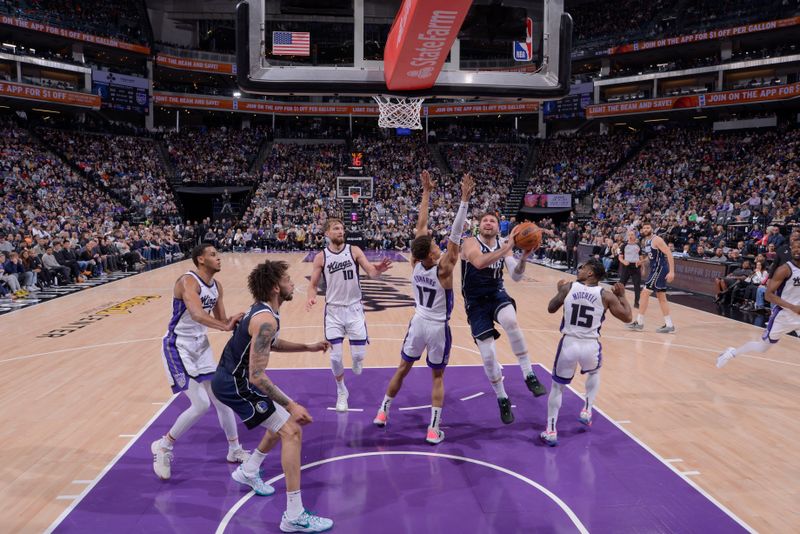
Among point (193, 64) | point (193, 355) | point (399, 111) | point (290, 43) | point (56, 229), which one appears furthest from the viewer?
point (193, 64)

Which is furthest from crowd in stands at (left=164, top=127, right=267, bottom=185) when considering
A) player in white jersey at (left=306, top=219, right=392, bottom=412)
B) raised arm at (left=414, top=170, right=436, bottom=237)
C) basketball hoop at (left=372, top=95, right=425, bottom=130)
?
raised arm at (left=414, top=170, right=436, bottom=237)

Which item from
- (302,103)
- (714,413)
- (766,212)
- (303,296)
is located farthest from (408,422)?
(302,103)

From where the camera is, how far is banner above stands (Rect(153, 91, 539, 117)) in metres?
36.1

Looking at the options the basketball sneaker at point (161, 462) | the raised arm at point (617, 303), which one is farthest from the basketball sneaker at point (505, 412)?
the basketball sneaker at point (161, 462)

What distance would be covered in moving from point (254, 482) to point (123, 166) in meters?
32.0

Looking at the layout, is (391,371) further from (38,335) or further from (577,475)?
(38,335)

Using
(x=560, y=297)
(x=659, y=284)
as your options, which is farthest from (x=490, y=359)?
(x=659, y=284)

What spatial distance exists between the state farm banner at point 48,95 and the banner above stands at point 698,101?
2860 cm

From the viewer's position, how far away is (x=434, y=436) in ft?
17.4

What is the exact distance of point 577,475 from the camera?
467 cm

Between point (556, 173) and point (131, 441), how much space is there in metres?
33.1

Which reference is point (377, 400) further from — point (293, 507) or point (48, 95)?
point (48, 95)

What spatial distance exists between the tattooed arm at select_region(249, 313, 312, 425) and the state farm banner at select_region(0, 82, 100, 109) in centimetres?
3141

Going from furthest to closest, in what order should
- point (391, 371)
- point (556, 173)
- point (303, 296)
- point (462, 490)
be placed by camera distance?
point (556, 173), point (303, 296), point (391, 371), point (462, 490)
